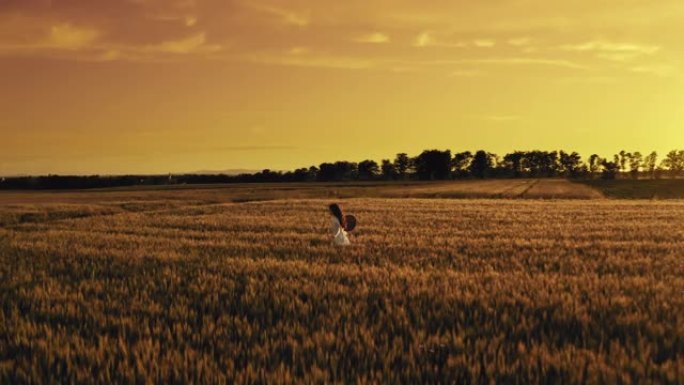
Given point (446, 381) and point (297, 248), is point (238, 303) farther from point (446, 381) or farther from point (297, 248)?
point (297, 248)

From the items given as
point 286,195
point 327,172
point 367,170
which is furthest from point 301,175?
point 286,195

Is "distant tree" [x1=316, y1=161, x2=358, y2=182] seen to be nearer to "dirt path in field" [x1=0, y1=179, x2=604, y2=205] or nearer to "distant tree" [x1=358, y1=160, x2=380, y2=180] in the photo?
"distant tree" [x1=358, y1=160, x2=380, y2=180]

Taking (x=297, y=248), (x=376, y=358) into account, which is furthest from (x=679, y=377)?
(x=297, y=248)

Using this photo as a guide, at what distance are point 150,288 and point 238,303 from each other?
1.91m

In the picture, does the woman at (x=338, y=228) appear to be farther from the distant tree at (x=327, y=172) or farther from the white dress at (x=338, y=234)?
the distant tree at (x=327, y=172)

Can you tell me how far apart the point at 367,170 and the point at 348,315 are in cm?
18911

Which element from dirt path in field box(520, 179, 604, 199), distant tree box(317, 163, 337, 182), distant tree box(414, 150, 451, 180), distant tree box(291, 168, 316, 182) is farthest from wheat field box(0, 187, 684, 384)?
distant tree box(414, 150, 451, 180)

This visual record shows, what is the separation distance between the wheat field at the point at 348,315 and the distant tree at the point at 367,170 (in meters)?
178

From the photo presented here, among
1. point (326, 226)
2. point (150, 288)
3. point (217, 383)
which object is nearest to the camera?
point (217, 383)

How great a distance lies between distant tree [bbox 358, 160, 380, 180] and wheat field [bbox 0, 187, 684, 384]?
17756 centimetres

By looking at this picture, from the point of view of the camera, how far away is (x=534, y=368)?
4.64 meters

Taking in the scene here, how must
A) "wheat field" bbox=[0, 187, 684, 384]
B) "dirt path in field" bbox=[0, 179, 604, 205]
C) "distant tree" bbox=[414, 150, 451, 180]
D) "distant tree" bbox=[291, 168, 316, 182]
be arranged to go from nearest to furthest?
"wheat field" bbox=[0, 187, 684, 384], "dirt path in field" bbox=[0, 179, 604, 205], "distant tree" bbox=[291, 168, 316, 182], "distant tree" bbox=[414, 150, 451, 180]

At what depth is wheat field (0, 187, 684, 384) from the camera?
15.2ft

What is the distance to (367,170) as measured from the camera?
195m
